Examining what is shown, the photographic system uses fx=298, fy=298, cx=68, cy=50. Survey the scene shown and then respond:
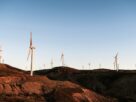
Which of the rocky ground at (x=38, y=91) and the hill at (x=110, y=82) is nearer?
the rocky ground at (x=38, y=91)

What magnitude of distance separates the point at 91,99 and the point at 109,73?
153ft

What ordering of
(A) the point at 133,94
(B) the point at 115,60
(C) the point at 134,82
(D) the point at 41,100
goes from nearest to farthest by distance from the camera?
(D) the point at 41,100 < (A) the point at 133,94 < (C) the point at 134,82 < (B) the point at 115,60

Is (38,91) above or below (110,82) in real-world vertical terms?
below

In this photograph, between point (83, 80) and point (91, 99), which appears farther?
point (83, 80)

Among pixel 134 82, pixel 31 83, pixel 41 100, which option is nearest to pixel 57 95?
pixel 41 100

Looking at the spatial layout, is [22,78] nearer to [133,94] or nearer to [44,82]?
[44,82]

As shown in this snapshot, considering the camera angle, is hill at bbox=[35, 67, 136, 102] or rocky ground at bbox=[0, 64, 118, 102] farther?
hill at bbox=[35, 67, 136, 102]

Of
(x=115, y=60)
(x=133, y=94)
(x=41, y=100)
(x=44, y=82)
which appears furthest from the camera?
(x=115, y=60)

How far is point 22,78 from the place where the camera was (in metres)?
74.2

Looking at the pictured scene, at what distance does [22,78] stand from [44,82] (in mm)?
5600

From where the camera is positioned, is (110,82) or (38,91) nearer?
(38,91)

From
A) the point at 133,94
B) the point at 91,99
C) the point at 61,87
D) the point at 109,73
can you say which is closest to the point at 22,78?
the point at 61,87

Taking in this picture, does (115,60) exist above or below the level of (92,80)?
above

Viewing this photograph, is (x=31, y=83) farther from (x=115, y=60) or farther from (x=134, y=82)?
(x=115, y=60)
